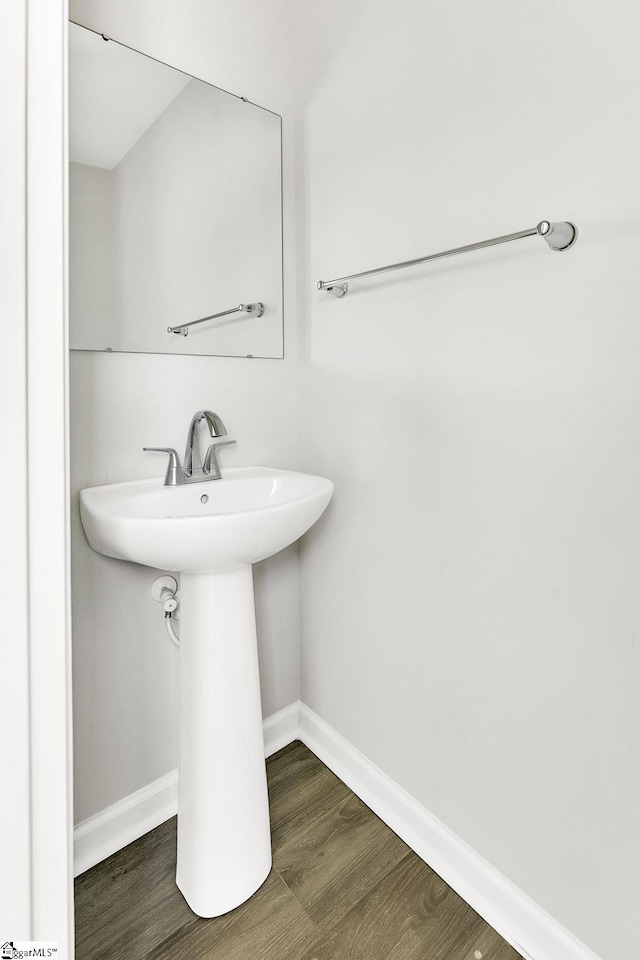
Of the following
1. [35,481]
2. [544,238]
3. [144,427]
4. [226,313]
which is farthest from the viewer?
[226,313]

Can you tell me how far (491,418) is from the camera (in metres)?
1.05

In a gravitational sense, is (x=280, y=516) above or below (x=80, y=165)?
below

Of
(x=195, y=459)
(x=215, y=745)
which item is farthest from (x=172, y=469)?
(x=215, y=745)

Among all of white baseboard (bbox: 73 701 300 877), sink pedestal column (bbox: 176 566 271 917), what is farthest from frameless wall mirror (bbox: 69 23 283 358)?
white baseboard (bbox: 73 701 300 877)

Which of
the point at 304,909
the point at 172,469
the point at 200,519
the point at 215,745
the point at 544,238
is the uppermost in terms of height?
the point at 544,238

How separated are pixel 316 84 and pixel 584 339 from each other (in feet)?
3.67

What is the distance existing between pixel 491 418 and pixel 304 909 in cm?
111

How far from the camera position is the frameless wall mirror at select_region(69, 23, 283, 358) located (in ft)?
3.79

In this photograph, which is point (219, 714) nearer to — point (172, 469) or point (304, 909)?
point (304, 909)

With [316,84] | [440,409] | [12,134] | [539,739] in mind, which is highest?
[316,84]

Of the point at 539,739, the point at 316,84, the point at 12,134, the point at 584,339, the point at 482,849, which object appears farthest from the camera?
the point at 316,84

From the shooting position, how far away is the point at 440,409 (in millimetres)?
1151

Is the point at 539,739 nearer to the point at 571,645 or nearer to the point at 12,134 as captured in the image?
the point at 571,645

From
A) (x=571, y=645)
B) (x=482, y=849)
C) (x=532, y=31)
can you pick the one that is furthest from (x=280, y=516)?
(x=532, y=31)
